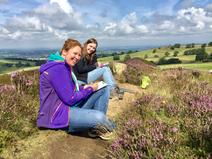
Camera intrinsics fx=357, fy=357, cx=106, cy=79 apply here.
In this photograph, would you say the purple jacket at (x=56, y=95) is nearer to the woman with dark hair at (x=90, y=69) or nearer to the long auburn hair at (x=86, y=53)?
the woman with dark hair at (x=90, y=69)

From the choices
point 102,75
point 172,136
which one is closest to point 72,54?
point 172,136

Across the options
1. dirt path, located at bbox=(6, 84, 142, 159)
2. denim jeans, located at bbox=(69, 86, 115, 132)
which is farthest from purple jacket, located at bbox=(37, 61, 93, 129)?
dirt path, located at bbox=(6, 84, 142, 159)

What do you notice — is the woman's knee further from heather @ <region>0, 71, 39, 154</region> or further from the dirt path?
heather @ <region>0, 71, 39, 154</region>

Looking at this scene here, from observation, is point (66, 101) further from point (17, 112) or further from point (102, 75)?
point (102, 75)

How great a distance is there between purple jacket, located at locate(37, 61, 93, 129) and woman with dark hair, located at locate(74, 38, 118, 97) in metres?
3.37

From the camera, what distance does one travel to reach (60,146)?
586 centimetres

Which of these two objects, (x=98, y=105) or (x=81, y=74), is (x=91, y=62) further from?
(x=98, y=105)

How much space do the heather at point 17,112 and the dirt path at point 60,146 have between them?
21 cm

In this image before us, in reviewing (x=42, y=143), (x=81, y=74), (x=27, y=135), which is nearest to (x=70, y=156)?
(x=42, y=143)

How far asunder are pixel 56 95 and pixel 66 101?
20 cm

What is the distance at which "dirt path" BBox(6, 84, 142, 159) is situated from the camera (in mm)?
5496

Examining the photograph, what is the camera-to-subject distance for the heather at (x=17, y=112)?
587 centimetres

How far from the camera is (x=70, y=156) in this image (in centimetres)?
550

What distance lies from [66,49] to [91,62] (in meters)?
4.09
